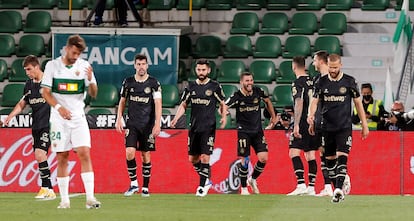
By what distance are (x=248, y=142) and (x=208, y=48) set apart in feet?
23.4

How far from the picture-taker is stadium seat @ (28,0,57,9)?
2741 cm

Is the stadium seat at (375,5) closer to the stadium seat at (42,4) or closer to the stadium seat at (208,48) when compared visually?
the stadium seat at (208,48)

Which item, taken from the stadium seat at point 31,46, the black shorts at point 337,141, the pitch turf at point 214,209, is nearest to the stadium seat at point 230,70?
the stadium seat at point 31,46

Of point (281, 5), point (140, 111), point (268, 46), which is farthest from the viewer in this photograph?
point (281, 5)

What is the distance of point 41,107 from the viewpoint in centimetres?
1783

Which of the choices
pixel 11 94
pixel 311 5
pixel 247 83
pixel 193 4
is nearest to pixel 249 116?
pixel 247 83

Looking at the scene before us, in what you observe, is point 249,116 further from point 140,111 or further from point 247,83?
point 140,111

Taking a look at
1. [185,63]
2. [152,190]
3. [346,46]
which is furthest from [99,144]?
[346,46]

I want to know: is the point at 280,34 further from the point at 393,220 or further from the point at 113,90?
the point at 393,220

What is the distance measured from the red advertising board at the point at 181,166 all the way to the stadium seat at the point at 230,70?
4.37 m

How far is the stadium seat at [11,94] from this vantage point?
24.9m

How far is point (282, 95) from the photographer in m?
24.3

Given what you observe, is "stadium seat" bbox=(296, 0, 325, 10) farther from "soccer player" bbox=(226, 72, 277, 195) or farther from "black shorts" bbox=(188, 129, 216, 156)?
"black shorts" bbox=(188, 129, 216, 156)

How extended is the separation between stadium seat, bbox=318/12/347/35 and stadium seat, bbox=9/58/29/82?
6938 mm
